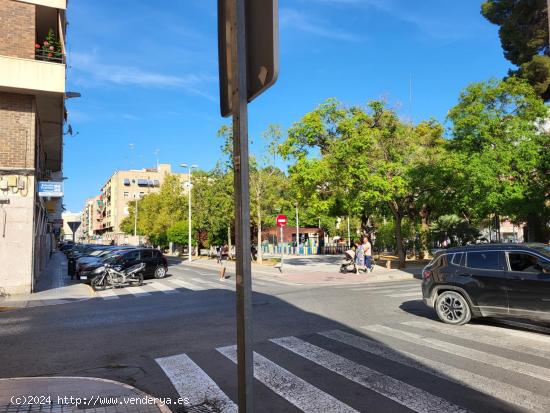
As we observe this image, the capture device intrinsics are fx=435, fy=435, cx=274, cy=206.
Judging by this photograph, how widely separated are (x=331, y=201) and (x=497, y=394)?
21.8 metres

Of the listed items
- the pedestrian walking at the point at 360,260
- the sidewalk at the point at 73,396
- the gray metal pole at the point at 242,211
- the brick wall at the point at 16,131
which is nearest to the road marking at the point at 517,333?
the sidewalk at the point at 73,396

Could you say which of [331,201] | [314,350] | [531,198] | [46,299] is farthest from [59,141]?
[531,198]

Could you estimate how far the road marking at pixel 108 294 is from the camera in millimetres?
15809

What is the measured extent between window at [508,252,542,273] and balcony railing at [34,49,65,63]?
17.1 meters

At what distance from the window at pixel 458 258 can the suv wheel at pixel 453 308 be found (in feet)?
2.09

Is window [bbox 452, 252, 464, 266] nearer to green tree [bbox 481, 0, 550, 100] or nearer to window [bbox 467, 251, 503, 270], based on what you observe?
window [bbox 467, 251, 503, 270]

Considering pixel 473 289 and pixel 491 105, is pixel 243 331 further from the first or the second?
pixel 491 105

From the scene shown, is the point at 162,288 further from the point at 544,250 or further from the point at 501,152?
the point at 501,152

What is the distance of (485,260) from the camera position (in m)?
9.09

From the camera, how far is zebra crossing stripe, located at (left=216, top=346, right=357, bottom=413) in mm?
4691

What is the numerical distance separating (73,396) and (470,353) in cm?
572

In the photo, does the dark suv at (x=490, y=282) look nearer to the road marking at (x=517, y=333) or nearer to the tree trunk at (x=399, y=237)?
the road marking at (x=517, y=333)

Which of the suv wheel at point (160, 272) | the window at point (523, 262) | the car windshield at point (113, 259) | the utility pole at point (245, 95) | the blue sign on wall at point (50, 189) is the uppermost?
the blue sign on wall at point (50, 189)

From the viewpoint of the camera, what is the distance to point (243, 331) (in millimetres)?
2598
